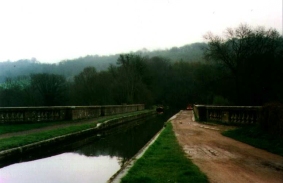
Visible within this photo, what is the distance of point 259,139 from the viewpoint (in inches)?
518

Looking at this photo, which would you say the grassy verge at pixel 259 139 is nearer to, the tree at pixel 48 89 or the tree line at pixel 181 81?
A: the tree line at pixel 181 81

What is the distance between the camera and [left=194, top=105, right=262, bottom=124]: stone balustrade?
17.2 metres

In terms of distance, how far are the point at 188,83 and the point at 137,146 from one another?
92.4 metres

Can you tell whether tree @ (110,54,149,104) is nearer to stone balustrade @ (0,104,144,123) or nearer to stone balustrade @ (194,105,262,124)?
stone balustrade @ (0,104,144,123)

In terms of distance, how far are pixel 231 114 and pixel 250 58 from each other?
23.8 m

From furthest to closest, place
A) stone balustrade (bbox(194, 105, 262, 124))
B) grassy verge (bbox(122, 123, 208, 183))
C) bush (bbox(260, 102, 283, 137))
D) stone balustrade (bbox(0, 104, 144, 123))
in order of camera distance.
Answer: stone balustrade (bbox(0, 104, 144, 123)) < stone balustrade (bbox(194, 105, 262, 124)) < bush (bbox(260, 102, 283, 137)) < grassy verge (bbox(122, 123, 208, 183))

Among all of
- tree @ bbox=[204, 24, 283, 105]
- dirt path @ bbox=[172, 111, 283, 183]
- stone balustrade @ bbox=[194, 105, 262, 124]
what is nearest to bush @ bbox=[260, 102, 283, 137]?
dirt path @ bbox=[172, 111, 283, 183]

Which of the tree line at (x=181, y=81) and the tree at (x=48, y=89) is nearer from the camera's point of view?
the tree line at (x=181, y=81)

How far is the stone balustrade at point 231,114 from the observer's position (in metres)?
17.2

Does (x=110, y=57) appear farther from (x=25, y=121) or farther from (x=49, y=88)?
(x=25, y=121)

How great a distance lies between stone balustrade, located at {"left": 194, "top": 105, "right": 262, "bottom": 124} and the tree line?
3.66 meters

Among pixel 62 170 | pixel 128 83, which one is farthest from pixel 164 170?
pixel 128 83

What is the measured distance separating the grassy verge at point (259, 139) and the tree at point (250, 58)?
73.3ft

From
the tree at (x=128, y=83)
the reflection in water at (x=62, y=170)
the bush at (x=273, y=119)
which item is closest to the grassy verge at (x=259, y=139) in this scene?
the bush at (x=273, y=119)
